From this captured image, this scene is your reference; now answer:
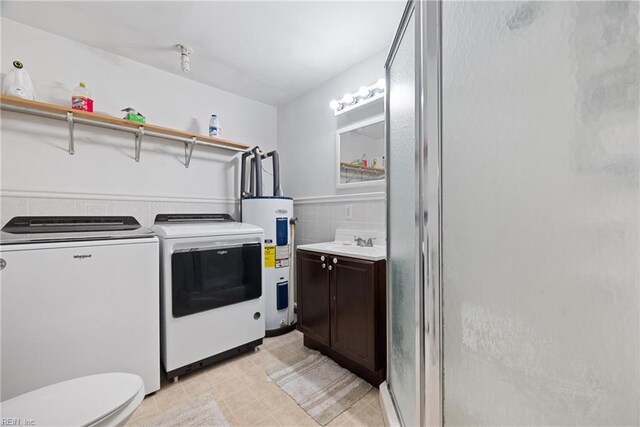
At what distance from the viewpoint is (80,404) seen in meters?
0.84

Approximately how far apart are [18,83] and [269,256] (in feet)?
6.55

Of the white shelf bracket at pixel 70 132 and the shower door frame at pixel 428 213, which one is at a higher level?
the white shelf bracket at pixel 70 132

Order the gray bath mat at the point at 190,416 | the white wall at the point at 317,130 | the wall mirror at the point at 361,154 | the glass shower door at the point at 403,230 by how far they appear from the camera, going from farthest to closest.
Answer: the white wall at the point at 317,130
the wall mirror at the point at 361,154
the gray bath mat at the point at 190,416
the glass shower door at the point at 403,230

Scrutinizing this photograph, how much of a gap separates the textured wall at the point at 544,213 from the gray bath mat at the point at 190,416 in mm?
1223

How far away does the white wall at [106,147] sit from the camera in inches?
63.1

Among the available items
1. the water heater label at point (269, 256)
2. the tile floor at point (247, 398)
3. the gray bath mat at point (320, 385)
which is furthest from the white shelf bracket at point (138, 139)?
the gray bath mat at point (320, 385)

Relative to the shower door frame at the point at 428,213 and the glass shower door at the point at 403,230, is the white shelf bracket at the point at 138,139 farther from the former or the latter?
the shower door frame at the point at 428,213

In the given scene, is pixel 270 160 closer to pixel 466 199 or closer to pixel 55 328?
pixel 55 328

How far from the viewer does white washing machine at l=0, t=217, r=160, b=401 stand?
1.12 meters

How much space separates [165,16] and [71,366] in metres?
2.11

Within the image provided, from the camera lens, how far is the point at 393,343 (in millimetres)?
1257

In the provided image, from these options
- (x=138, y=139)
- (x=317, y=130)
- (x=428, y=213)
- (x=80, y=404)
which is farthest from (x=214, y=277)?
(x=317, y=130)

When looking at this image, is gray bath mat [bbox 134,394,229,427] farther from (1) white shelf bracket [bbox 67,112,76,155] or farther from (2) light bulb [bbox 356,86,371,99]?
(2) light bulb [bbox 356,86,371,99]

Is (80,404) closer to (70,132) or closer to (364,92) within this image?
(70,132)
